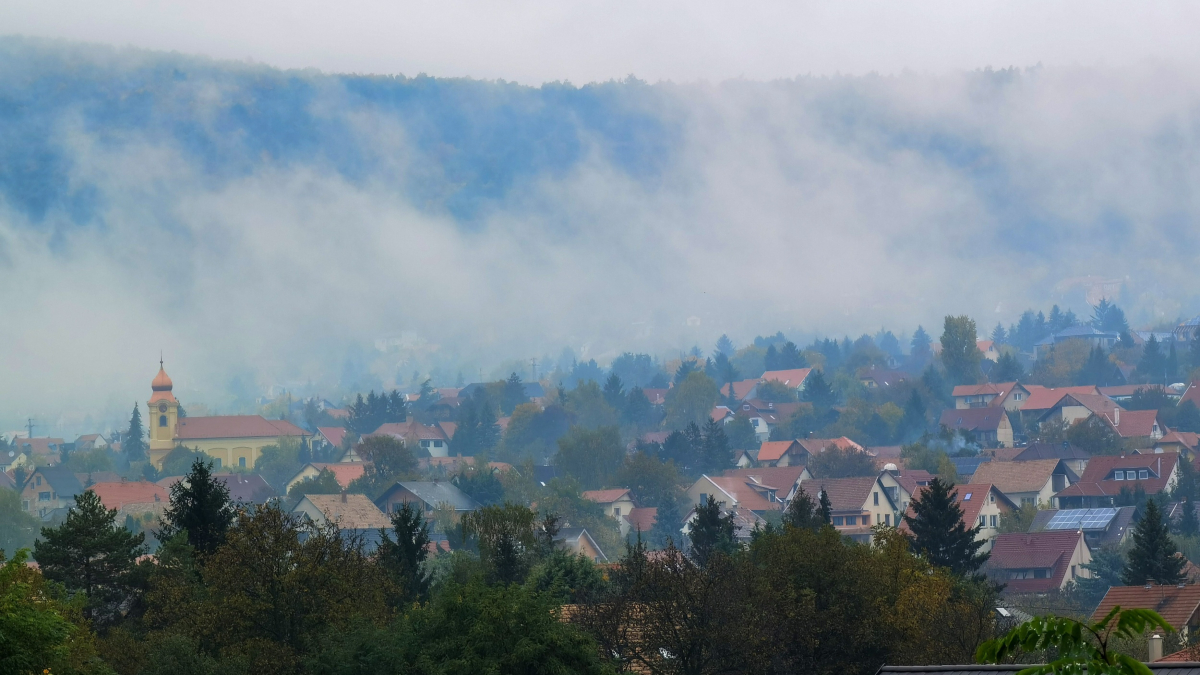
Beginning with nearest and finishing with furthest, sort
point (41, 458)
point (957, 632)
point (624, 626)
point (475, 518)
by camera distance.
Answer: point (624, 626) < point (957, 632) < point (475, 518) < point (41, 458)

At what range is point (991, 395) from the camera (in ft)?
586

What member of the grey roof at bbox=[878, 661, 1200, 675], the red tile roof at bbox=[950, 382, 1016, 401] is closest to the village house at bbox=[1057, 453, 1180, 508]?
the red tile roof at bbox=[950, 382, 1016, 401]

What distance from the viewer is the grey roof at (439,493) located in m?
117

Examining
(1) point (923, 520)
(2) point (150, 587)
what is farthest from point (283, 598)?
(1) point (923, 520)

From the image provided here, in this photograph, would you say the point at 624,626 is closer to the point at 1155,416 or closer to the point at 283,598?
the point at 283,598

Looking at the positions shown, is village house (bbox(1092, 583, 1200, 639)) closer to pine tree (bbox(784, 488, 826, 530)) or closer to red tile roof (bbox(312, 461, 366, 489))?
pine tree (bbox(784, 488, 826, 530))

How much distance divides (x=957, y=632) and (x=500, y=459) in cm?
14056

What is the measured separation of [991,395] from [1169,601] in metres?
140

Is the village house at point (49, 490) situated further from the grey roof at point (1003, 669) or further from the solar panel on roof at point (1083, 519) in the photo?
the grey roof at point (1003, 669)

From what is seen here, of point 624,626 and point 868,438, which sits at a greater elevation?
point 868,438

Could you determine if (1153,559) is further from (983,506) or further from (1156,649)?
(983,506)

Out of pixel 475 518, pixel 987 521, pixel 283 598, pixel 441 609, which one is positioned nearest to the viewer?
pixel 441 609

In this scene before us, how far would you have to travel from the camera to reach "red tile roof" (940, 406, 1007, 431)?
525 ft

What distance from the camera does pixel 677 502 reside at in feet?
404
